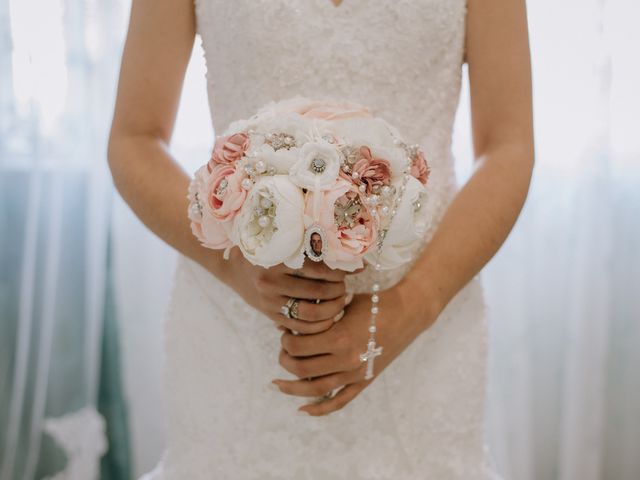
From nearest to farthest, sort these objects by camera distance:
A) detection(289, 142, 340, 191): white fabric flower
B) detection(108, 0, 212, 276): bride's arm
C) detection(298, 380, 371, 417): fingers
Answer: detection(289, 142, 340, 191): white fabric flower < detection(298, 380, 371, 417): fingers < detection(108, 0, 212, 276): bride's arm

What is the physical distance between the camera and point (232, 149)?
0.64 metres

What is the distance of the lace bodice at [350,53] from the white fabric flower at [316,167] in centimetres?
33

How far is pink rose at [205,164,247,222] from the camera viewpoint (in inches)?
23.8

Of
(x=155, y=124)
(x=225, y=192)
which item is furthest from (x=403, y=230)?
(x=155, y=124)

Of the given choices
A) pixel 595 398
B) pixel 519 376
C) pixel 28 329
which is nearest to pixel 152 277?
pixel 28 329

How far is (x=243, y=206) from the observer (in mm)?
597

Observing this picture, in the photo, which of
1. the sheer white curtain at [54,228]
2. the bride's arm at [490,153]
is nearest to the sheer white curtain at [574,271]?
the bride's arm at [490,153]

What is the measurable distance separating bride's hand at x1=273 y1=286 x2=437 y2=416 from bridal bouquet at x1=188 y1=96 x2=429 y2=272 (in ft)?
0.39

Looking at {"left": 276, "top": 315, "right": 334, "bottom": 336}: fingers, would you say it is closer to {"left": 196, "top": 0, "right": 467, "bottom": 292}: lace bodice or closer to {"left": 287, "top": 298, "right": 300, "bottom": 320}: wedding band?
{"left": 287, "top": 298, "right": 300, "bottom": 320}: wedding band

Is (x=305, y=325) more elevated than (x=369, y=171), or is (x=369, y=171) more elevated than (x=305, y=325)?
(x=369, y=171)

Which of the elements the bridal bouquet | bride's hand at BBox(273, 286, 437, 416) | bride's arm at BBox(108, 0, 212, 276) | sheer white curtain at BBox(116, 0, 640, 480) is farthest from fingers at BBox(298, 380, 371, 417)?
sheer white curtain at BBox(116, 0, 640, 480)

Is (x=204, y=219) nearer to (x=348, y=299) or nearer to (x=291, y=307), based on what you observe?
(x=291, y=307)

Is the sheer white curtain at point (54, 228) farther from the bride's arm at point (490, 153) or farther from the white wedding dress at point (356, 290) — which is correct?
the bride's arm at point (490, 153)

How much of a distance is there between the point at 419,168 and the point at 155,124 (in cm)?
45
